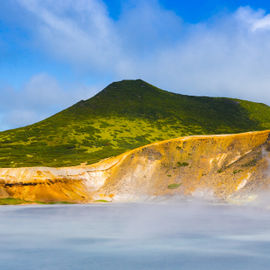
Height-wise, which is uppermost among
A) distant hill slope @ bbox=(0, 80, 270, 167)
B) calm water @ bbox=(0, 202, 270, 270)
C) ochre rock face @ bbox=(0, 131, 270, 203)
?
distant hill slope @ bbox=(0, 80, 270, 167)

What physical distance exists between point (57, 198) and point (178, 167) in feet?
64.2

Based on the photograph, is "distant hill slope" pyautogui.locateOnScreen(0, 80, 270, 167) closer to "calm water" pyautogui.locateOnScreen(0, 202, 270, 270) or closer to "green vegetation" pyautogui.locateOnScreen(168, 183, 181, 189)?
"green vegetation" pyautogui.locateOnScreen(168, 183, 181, 189)

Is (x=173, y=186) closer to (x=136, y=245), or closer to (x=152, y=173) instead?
(x=152, y=173)

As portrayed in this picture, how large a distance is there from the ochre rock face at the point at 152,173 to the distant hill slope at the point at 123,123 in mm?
18212

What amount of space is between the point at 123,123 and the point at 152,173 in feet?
237

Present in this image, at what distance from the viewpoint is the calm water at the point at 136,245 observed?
14.8 meters

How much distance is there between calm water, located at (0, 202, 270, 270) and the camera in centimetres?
1477

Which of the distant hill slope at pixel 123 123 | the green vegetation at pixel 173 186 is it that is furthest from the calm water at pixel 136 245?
the distant hill slope at pixel 123 123

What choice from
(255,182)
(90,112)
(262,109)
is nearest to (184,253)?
(255,182)

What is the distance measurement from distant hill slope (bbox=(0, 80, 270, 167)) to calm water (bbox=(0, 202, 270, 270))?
2190 inches

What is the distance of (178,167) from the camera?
59.9 metres

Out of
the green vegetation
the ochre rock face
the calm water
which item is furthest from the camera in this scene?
the green vegetation

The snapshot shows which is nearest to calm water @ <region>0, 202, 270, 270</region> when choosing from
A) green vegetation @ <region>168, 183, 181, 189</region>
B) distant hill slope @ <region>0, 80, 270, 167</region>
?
green vegetation @ <region>168, 183, 181, 189</region>

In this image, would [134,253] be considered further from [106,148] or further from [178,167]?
[106,148]
